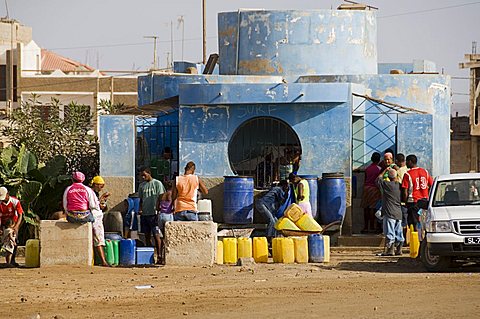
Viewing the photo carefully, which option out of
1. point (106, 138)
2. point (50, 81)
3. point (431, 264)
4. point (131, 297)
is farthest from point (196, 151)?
point (50, 81)

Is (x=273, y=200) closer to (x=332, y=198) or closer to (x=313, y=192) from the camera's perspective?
(x=313, y=192)

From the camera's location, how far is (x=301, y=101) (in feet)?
73.6

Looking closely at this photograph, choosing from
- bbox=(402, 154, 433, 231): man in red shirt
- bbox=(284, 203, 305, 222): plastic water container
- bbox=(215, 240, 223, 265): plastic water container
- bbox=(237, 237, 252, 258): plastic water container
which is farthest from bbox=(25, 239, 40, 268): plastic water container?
bbox=(402, 154, 433, 231): man in red shirt

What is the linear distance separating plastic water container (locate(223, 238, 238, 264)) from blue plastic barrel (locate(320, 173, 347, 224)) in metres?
3.73

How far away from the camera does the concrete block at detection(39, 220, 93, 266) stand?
17484 mm

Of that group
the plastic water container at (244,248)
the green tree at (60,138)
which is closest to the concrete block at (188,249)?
the plastic water container at (244,248)

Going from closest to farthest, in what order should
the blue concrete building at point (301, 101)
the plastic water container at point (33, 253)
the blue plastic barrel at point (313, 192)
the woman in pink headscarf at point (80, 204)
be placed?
the woman in pink headscarf at point (80, 204) < the plastic water container at point (33, 253) < the blue plastic barrel at point (313, 192) < the blue concrete building at point (301, 101)

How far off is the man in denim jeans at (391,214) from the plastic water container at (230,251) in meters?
2.81

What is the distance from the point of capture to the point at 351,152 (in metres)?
22.5

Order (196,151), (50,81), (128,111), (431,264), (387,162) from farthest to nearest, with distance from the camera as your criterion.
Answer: (50,81) → (128,111) → (196,151) → (387,162) → (431,264)

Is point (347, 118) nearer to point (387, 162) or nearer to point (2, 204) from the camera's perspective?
point (387, 162)

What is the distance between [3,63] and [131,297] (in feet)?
150

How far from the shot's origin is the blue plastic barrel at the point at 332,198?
21.6 metres

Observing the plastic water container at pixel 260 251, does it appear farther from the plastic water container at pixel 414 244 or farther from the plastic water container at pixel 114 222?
the plastic water container at pixel 114 222
